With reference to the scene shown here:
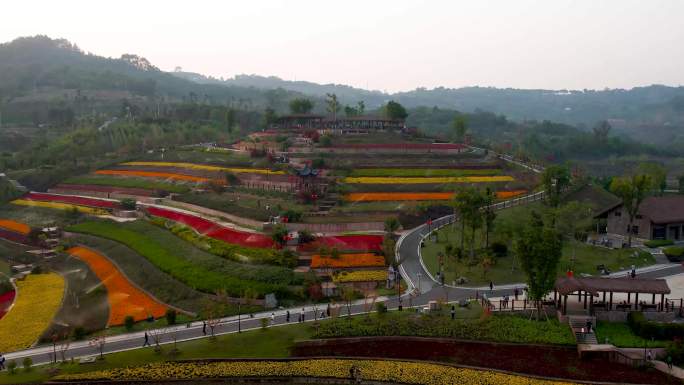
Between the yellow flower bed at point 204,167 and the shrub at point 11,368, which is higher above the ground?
the yellow flower bed at point 204,167

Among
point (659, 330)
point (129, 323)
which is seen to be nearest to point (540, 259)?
point (659, 330)

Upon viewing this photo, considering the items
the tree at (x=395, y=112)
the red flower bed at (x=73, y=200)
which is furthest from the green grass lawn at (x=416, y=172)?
the red flower bed at (x=73, y=200)

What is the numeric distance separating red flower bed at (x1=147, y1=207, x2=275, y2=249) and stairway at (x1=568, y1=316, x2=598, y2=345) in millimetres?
24567

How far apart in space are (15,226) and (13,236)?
2.99 meters

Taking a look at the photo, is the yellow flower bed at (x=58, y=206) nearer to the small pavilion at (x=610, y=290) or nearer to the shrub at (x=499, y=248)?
the shrub at (x=499, y=248)

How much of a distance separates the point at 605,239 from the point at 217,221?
121 feet

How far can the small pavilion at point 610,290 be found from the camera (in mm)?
32312

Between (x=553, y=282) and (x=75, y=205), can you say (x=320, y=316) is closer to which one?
(x=553, y=282)

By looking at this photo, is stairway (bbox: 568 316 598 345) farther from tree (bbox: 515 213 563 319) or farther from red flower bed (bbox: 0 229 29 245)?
red flower bed (bbox: 0 229 29 245)

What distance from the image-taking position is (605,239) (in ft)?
166

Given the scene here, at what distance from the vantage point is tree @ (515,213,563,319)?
3275cm

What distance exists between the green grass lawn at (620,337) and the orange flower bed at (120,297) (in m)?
28.0

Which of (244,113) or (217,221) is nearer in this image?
(217,221)

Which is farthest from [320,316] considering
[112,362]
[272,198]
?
[272,198]
